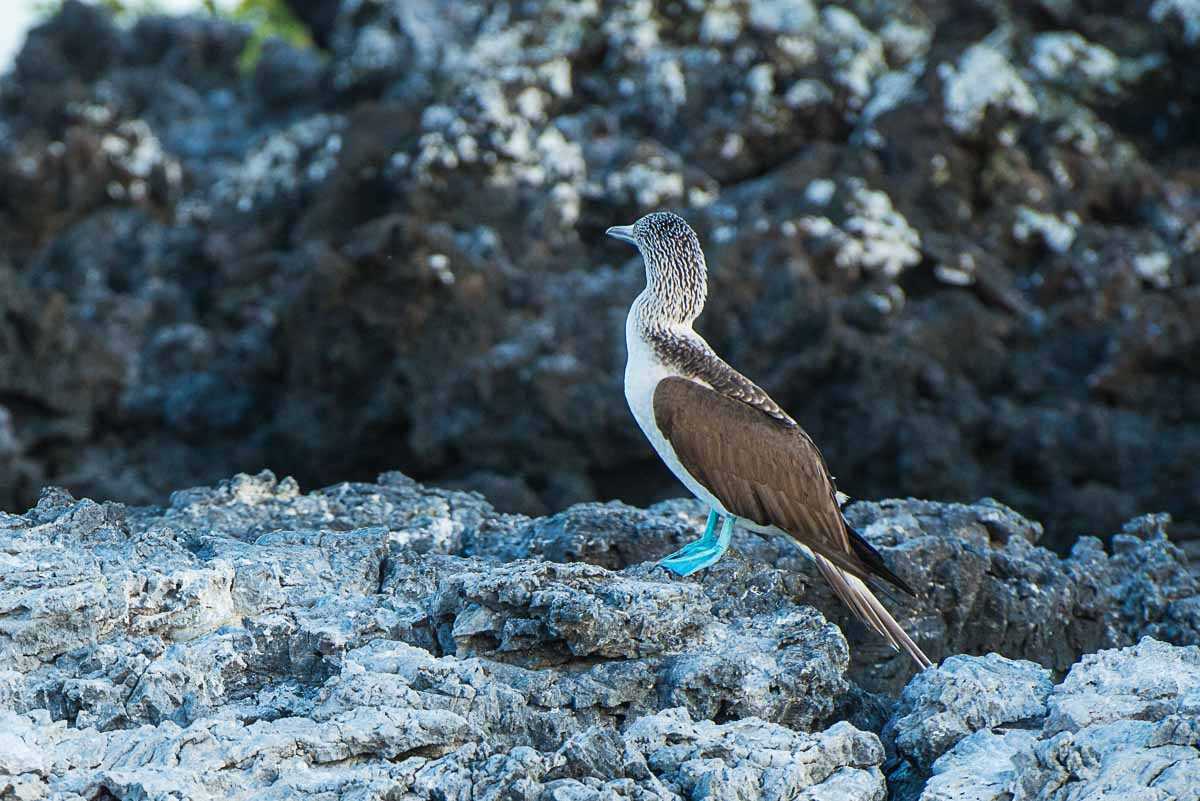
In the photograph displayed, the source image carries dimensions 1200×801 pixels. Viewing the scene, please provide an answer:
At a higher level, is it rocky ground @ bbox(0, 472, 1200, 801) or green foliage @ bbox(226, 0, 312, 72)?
green foliage @ bbox(226, 0, 312, 72)

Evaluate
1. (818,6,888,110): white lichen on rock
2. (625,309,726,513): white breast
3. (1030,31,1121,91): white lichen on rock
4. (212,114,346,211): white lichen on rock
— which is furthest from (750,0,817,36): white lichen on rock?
(625,309,726,513): white breast

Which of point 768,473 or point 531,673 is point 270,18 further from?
point 531,673

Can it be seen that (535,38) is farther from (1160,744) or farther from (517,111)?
(1160,744)

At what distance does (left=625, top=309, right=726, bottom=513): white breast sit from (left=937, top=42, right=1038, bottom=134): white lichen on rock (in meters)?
6.24

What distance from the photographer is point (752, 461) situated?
244 inches

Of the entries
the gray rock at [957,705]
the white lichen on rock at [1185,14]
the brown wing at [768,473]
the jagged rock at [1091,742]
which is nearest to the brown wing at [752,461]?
the brown wing at [768,473]

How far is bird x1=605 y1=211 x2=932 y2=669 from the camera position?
595 centimetres

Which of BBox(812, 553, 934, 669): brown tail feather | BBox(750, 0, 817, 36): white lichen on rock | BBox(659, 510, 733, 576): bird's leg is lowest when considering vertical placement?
BBox(812, 553, 934, 669): brown tail feather

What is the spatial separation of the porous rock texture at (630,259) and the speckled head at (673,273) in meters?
3.29

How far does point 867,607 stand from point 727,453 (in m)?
0.81

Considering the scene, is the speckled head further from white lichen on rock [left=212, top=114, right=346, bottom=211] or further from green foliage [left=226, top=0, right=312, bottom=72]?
green foliage [left=226, top=0, right=312, bottom=72]

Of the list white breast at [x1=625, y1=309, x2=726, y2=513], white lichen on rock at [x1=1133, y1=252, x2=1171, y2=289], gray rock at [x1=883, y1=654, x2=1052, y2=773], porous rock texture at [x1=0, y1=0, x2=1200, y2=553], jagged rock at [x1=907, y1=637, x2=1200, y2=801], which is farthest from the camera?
white lichen on rock at [x1=1133, y1=252, x2=1171, y2=289]

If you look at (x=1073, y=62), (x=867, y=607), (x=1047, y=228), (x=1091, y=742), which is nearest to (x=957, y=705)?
(x=1091, y=742)

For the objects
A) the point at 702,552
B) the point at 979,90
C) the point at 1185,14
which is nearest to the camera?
the point at 702,552
